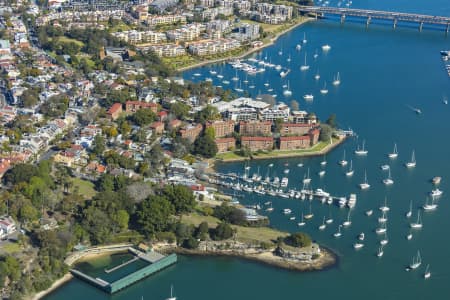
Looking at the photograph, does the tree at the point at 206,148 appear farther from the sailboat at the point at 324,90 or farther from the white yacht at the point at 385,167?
the sailboat at the point at 324,90

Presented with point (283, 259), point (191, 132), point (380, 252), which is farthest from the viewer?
point (191, 132)

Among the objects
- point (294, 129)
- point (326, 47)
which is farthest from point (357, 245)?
point (326, 47)

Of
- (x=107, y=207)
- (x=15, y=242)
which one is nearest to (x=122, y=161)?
(x=107, y=207)

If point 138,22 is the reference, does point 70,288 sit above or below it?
below

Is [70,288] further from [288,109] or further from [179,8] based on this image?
[179,8]

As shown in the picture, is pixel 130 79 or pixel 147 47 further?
pixel 147 47

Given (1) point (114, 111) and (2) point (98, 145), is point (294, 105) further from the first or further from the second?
(2) point (98, 145)

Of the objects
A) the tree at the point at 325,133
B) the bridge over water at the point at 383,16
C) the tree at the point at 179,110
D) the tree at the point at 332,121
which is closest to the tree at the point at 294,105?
the tree at the point at 332,121

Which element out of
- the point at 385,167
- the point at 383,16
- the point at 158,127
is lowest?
the point at 385,167
